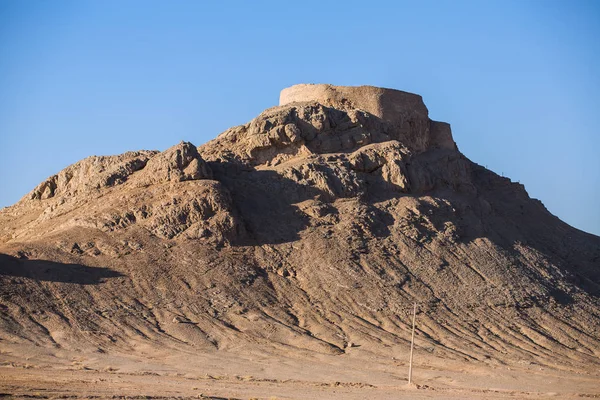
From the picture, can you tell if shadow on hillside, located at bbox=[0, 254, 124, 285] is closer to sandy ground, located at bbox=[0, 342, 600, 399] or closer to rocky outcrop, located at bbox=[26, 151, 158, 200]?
sandy ground, located at bbox=[0, 342, 600, 399]

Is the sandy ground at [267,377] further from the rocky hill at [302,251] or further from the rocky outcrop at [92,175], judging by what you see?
the rocky outcrop at [92,175]

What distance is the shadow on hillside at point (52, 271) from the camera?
47.7m

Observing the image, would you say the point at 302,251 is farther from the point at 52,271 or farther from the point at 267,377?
the point at 267,377

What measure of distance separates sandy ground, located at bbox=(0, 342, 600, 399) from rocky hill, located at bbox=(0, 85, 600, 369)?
4.60ft

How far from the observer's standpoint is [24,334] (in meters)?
43.7

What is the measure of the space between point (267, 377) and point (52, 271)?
1282 cm

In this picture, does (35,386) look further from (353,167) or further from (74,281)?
(353,167)

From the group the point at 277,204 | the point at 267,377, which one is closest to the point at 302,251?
the point at 277,204

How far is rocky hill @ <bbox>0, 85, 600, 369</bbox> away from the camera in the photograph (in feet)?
155

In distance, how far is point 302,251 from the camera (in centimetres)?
5394

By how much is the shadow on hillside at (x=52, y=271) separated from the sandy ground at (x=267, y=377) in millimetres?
6013

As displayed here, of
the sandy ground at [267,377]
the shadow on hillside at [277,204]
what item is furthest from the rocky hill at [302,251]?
the sandy ground at [267,377]

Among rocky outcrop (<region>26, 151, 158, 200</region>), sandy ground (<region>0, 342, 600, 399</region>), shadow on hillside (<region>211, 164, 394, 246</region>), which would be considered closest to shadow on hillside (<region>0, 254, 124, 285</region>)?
sandy ground (<region>0, 342, 600, 399</region>)

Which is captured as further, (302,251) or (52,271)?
Result: (302,251)
